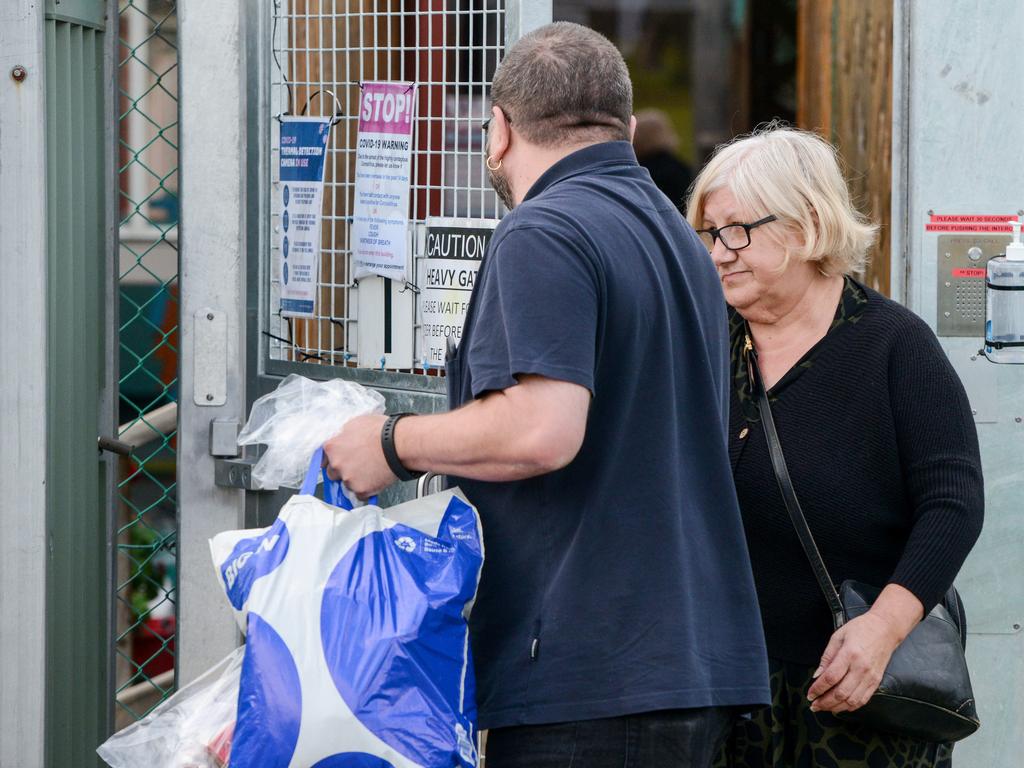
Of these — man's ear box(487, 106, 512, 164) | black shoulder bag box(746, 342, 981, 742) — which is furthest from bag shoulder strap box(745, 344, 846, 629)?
man's ear box(487, 106, 512, 164)

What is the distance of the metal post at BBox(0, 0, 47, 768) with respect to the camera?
9.02 feet

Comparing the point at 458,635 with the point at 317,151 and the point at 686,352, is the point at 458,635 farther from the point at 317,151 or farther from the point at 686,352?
the point at 317,151

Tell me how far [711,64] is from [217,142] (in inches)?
347

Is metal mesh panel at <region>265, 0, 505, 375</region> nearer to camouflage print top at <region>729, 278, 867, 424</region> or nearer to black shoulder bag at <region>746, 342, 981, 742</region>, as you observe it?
camouflage print top at <region>729, 278, 867, 424</region>

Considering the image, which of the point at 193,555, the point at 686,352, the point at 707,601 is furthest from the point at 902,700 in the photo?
the point at 193,555

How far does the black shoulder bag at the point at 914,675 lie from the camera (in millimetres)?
2438

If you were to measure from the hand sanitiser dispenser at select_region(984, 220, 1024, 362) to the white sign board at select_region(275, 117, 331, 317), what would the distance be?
161 cm

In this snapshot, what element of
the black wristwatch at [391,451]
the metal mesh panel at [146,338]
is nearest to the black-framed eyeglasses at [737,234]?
the black wristwatch at [391,451]

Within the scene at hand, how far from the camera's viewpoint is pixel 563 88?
2092 mm

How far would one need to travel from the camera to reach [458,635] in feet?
6.47

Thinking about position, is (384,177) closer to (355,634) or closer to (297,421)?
(297,421)

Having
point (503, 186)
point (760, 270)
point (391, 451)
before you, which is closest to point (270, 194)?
point (503, 186)

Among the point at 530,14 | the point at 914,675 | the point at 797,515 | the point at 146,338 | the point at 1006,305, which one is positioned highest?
the point at 530,14

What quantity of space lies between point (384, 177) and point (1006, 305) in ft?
4.98
